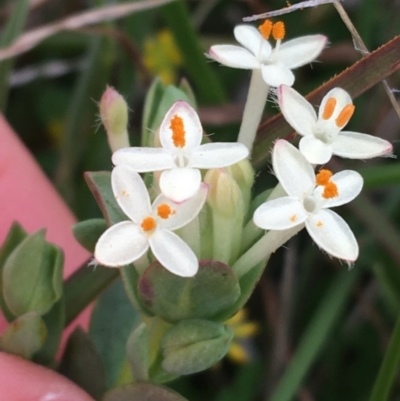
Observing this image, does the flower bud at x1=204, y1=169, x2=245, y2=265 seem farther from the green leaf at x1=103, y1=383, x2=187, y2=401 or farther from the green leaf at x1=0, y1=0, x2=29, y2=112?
the green leaf at x1=0, y1=0, x2=29, y2=112

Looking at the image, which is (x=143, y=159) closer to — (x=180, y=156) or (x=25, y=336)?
(x=180, y=156)

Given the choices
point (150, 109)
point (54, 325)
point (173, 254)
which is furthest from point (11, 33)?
point (173, 254)

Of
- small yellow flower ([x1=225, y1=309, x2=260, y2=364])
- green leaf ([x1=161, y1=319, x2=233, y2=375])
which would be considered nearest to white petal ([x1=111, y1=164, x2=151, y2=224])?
green leaf ([x1=161, y1=319, x2=233, y2=375])

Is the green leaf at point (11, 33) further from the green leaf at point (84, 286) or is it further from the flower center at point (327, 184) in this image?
the flower center at point (327, 184)

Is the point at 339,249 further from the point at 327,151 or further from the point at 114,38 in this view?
the point at 114,38

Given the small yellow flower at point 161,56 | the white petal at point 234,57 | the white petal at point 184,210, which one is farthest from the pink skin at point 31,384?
the small yellow flower at point 161,56

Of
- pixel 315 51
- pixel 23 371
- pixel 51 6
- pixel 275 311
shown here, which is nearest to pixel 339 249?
pixel 315 51
